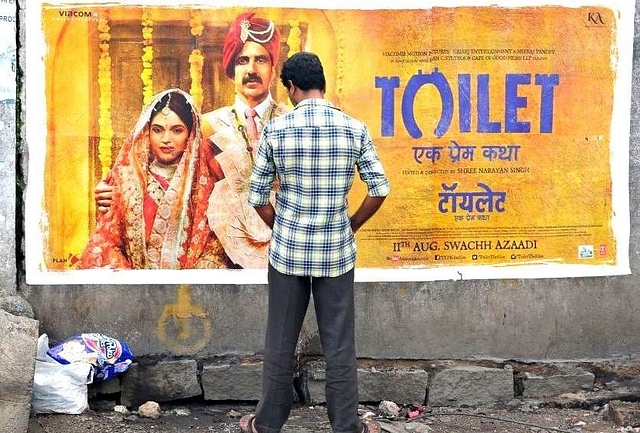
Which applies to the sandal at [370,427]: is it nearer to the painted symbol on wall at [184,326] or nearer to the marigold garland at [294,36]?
the painted symbol on wall at [184,326]

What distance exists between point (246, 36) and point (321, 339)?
184cm

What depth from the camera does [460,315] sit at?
527cm

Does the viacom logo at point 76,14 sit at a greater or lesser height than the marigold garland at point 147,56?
greater

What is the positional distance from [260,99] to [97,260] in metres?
1.28

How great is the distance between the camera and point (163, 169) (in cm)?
512

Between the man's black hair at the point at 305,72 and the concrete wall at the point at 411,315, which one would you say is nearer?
the man's black hair at the point at 305,72

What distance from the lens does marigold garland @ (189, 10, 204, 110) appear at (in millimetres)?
5051

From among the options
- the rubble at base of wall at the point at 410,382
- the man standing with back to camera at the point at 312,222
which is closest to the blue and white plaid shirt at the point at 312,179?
the man standing with back to camera at the point at 312,222

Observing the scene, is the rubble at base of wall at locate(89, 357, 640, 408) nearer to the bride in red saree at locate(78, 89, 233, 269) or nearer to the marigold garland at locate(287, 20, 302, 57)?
the bride in red saree at locate(78, 89, 233, 269)

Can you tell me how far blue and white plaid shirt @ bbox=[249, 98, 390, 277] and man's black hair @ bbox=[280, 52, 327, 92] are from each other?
7 centimetres

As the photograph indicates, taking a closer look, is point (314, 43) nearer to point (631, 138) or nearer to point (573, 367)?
point (631, 138)

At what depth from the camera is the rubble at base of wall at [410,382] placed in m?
5.14

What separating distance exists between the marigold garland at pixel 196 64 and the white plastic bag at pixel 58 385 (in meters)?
1.58

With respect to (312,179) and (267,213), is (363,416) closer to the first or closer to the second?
(267,213)
